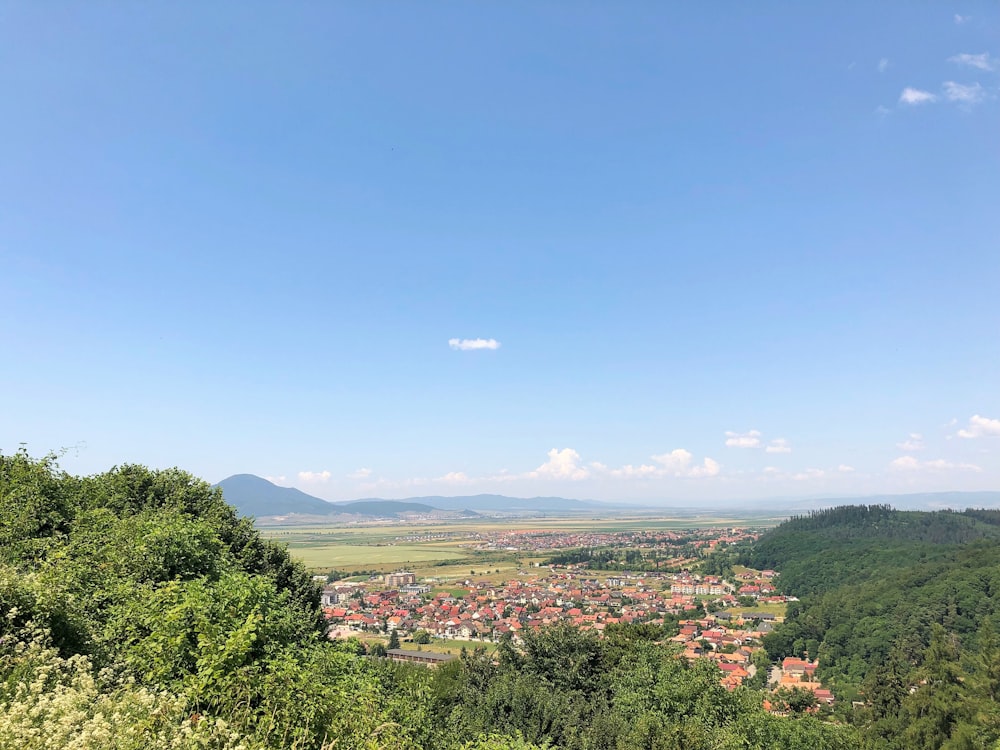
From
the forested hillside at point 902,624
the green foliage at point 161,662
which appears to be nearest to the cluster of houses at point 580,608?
the forested hillside at point 902,624

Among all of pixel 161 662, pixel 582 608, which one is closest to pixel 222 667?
pixel 161 662

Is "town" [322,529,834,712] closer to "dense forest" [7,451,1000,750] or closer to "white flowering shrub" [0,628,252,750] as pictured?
"dense forest" [7,451,1000,750]

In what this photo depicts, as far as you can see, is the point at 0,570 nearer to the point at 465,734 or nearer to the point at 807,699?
the point at 465,734

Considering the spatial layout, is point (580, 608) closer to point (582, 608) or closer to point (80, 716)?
point (582, 608)

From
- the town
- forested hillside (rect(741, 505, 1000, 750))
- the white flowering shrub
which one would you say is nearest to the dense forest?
the white flowering shrub

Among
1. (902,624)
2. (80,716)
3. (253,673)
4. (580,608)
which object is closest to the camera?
(80,716)
